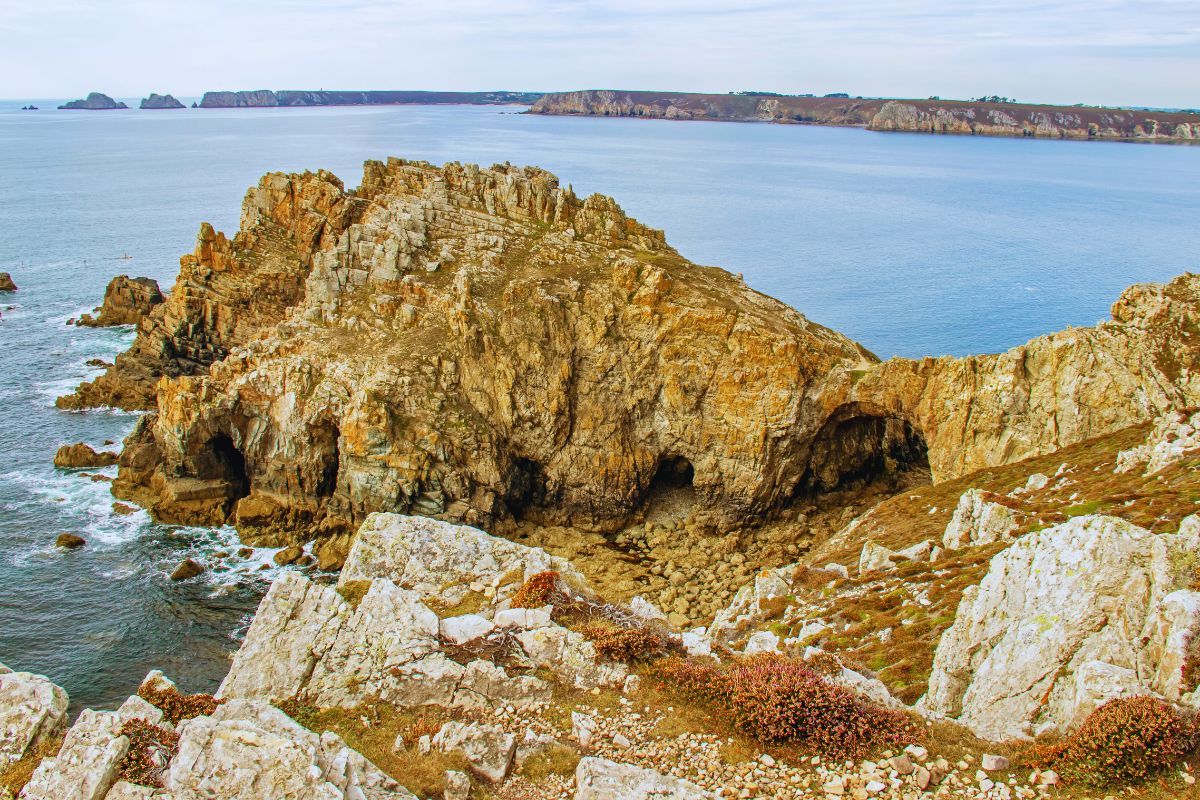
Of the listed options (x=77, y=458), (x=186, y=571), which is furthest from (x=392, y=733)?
(x=77, y=458)

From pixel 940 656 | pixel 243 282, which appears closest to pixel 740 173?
pixel 243 282

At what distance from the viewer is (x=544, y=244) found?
53.9 meters

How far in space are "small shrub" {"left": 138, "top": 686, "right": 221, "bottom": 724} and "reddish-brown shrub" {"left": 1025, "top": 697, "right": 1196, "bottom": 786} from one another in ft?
51.8

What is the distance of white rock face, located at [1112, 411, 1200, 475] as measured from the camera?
1014 inches

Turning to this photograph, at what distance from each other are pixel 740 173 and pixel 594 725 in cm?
19195

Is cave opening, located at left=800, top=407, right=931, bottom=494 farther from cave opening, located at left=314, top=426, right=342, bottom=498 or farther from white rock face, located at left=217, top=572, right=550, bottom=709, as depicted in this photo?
white rock face, located at left=217, top=572, right=550, bottom=709

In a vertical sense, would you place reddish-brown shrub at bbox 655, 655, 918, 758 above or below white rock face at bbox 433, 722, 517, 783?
above

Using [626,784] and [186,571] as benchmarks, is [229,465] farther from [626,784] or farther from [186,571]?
[626,784]

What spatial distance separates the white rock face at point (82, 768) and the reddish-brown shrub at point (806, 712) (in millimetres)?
10732

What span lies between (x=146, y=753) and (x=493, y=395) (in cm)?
3609

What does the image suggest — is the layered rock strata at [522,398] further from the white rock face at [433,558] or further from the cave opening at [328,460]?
the white rock face at [433,558]

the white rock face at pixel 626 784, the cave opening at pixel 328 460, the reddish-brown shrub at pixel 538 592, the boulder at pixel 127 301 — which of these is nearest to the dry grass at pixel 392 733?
the white rock face at pixel 626 784

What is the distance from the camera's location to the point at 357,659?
18.0 metres

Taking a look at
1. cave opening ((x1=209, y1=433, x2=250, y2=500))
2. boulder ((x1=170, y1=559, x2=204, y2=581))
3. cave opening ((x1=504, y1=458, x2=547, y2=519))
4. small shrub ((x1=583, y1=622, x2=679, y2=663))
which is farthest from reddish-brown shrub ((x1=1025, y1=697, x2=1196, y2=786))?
cave opening ((x1=209, y1=433, x2=250, y2=500))
